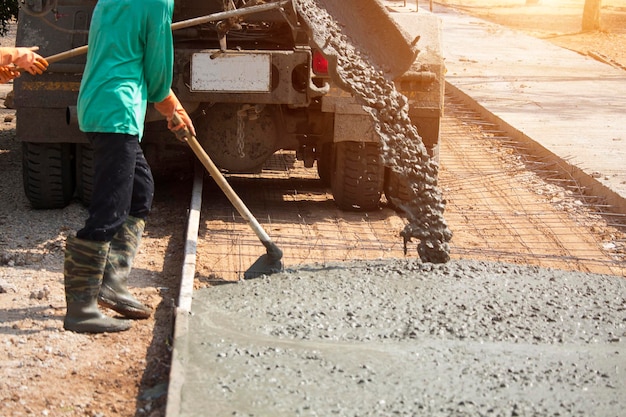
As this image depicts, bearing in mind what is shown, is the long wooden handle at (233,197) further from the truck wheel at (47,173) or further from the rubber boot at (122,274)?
the truck wheel at (47,173)

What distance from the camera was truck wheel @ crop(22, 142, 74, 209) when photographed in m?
7.78

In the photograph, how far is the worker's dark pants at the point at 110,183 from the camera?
16.8ft

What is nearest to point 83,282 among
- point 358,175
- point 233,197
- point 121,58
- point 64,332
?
point 64,332

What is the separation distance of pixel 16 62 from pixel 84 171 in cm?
264

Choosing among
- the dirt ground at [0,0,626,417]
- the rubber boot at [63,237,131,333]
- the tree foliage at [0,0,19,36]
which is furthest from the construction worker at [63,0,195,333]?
the tree foliage at [0,0,19,36]

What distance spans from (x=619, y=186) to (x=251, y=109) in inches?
127

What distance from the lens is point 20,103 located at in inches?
295

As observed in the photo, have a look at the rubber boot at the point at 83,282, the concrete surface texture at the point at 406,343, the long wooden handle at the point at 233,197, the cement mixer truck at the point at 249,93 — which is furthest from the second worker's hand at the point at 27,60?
the cement mixer truck at the point at 249,93

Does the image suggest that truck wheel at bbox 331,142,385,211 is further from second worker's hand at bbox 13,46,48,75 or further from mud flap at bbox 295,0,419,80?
second worker's hand at bbox 13,46,48,75

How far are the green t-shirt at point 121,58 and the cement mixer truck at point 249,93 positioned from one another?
72.3 inches

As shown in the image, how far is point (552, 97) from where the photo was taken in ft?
48.2

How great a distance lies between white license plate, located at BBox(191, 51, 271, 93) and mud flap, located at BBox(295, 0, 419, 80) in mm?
601

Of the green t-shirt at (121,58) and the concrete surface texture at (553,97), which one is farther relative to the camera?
the concrete surface texture at (553,97)

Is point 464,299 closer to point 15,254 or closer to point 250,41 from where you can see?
point 15,254
